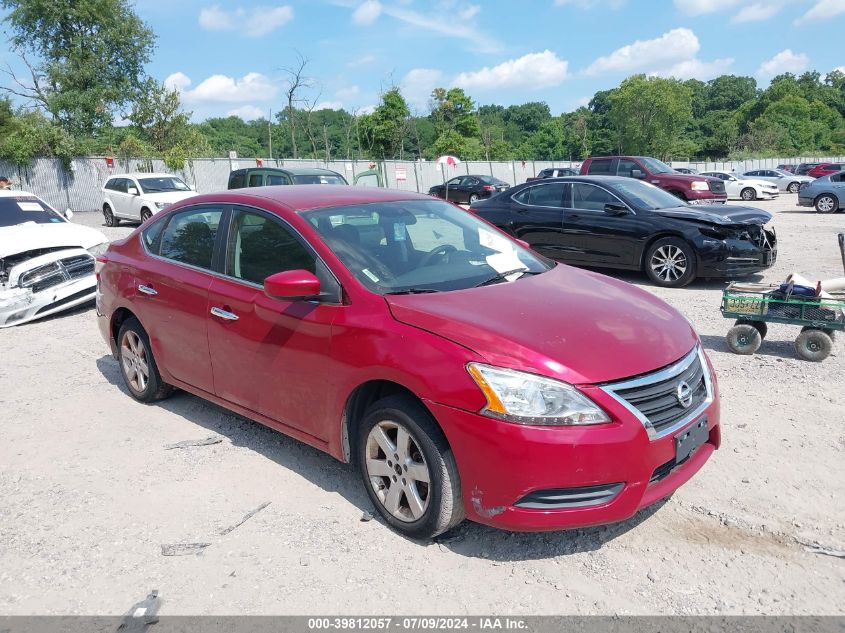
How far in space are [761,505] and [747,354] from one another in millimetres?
2881

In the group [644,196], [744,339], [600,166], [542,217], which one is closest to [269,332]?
[744,339]

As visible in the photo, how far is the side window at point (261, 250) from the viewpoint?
12.6 ft

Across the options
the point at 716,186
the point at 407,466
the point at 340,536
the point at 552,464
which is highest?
the point at 716,186

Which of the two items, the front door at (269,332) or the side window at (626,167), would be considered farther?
the side window at (626,167)

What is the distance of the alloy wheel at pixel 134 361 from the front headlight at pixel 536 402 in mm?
3271

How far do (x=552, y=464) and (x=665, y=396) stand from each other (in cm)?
66

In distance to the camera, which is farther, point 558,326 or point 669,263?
point 669,263

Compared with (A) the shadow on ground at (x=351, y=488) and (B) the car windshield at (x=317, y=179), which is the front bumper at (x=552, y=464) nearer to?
(A) the shadow on ground at (x=351, y=488)

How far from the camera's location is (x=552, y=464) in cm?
278

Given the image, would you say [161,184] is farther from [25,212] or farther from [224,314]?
[224,314]

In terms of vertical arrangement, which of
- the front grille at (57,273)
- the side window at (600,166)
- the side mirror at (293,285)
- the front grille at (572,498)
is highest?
the side window at (600,166)

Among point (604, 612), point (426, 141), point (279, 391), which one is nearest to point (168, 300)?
point (279, 391)

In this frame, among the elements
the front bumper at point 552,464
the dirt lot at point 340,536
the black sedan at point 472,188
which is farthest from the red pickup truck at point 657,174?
the front bumper at point 552,464

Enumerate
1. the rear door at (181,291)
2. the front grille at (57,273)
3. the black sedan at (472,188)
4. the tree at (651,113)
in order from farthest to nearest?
1. the tree at (651,113)
2. the black sedan at (472,188)
3. the front grille at (57,273)
4. the rear door at (181,291)
